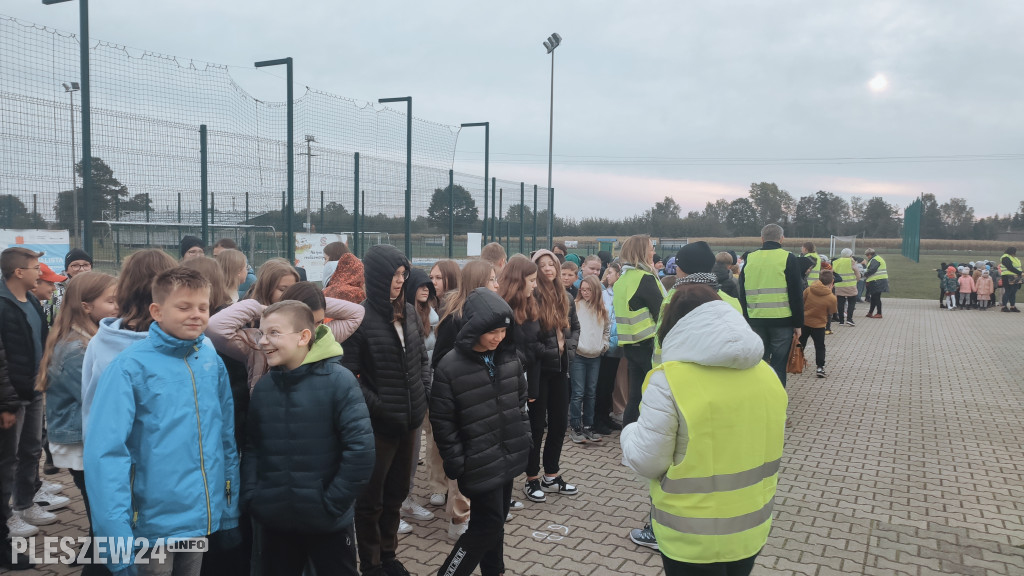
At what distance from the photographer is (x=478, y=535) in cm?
341

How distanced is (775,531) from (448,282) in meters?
3.19

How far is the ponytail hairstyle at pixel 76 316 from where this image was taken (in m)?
3.62

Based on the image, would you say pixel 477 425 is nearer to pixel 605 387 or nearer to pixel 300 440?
pixel 300 440

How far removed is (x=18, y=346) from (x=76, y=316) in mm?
848

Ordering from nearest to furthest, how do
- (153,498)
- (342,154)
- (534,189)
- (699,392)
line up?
(699,392), (153,498), (342,154), (534,189)

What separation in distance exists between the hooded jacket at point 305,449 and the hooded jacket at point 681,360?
1219 mm

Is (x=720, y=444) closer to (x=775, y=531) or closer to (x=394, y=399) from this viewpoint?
(x=394, y=399)

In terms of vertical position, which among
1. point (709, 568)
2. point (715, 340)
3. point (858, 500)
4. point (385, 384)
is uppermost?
point (715, 340)

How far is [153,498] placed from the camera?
8.41 ft

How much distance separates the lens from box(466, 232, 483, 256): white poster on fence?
42.9 feet

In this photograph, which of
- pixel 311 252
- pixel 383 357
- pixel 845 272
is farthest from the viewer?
→ pixel 845 272

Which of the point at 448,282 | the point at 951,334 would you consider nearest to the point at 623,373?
the point at 448,282

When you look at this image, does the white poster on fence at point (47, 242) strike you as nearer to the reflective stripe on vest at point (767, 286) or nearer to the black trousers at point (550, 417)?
the black trousers at point (550, 417)

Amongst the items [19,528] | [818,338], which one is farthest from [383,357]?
[818,338]
